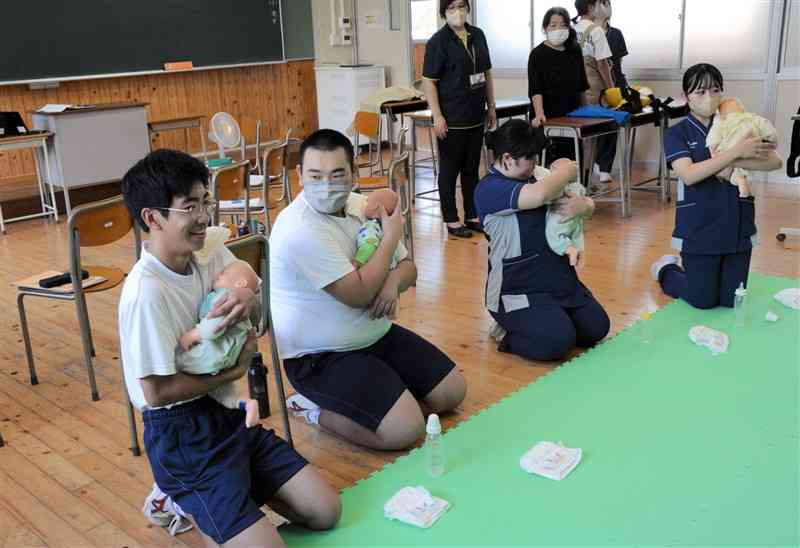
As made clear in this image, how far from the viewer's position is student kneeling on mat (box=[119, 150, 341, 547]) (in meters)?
1.77

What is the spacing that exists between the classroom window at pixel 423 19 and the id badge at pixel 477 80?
11.3 ft

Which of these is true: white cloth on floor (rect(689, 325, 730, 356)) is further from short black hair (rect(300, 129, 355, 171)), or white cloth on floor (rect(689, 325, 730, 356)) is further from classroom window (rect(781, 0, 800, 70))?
classroom window (rect(781, 0, 800, 70))

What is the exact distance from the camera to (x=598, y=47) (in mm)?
5812

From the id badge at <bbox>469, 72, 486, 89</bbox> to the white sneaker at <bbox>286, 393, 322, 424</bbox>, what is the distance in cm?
290

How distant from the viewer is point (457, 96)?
501 centimetres

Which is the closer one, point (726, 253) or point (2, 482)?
point (2, 482)

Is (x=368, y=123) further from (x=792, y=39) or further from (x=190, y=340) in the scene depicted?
(x=190, y=340)

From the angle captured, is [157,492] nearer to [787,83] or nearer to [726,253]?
[726,253]

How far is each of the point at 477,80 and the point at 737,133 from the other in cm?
216

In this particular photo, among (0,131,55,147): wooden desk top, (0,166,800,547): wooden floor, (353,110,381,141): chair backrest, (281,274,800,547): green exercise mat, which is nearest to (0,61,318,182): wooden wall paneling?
(0,131,55,147): wooden desk top

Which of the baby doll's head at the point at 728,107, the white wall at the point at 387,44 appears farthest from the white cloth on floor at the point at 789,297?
the white wall at the point at 387,44

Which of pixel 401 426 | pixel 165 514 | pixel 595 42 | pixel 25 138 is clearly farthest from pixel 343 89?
pixel 165 514

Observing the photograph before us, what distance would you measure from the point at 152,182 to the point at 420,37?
7.22 m

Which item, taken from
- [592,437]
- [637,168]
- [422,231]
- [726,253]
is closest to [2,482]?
[592,437]
